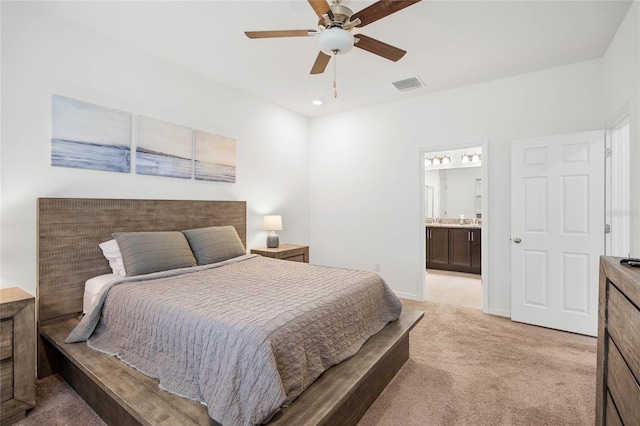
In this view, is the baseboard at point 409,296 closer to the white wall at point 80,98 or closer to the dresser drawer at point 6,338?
the white wall at point 80,98

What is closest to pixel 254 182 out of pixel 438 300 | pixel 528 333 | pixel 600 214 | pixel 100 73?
pixel 100 73

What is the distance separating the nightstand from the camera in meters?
3.79

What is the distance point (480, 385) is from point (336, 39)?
2.52 meters

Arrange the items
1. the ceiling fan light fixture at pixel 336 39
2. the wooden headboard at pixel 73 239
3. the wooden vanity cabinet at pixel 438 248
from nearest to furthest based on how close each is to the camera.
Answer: the ceiling fan light fixture at pixel 336 39
the wooden headboard at pixel 73 239
the wooden vanity cabinet at pixel 438 248

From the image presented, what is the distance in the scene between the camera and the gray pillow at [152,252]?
245cm

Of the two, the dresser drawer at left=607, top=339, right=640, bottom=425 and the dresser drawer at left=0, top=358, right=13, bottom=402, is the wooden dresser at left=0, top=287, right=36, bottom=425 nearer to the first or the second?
the dresser drawer at left=0, top=358, right=13, bottom=402

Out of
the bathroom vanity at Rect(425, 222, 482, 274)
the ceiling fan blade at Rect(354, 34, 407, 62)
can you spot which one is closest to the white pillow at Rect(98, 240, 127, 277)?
the ceiling fan blade at Rect(354, 34, 407, 62)

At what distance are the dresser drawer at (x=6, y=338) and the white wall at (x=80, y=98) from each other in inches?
23.4

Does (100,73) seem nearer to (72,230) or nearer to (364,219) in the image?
(72,230)

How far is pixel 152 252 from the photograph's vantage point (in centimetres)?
255

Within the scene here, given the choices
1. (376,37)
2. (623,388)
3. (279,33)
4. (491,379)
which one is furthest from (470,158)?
(623,388)

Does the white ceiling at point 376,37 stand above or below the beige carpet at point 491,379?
above

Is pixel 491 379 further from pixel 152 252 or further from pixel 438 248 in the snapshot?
pixel 438 248

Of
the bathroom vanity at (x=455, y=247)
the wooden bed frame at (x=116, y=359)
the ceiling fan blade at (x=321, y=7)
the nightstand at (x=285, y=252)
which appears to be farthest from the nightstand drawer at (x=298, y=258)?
the bathroom vanity at (x=455, y=247)
